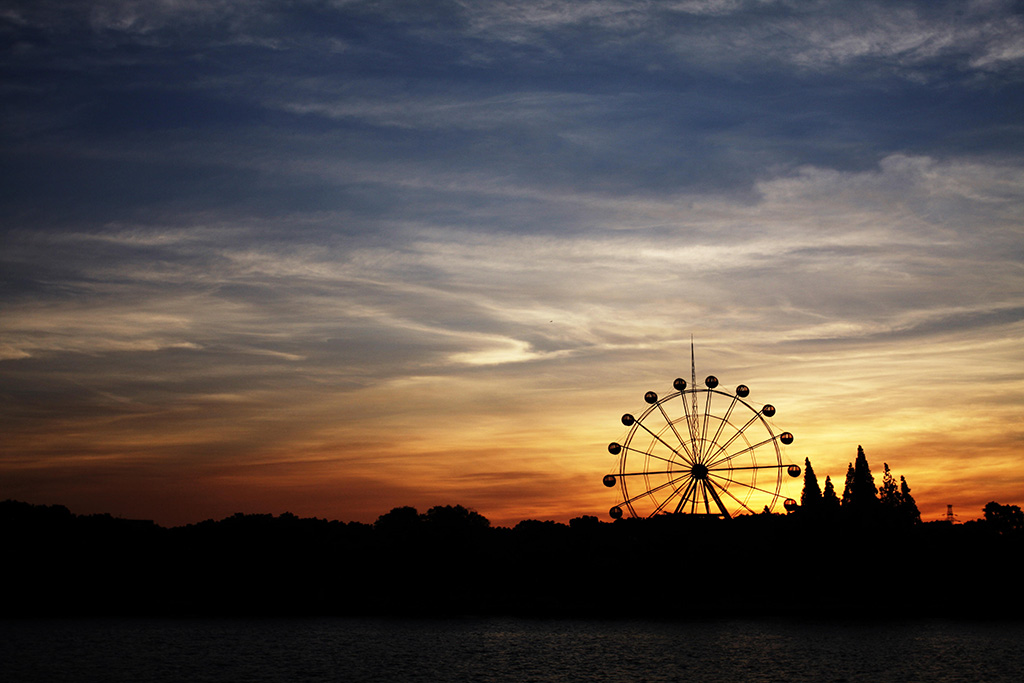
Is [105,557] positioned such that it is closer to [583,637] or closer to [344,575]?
[344,575]

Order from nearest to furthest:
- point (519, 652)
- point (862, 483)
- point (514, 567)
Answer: point (519, 652) < point (514, 567) < point (862, 483)

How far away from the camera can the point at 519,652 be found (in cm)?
7519

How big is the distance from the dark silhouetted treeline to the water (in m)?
16.6

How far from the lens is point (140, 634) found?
90.6 metres

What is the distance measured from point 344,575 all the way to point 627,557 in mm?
38363

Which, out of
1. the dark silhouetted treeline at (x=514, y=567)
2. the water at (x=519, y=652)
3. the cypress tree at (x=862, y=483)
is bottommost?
the water at (x=519, y=652)

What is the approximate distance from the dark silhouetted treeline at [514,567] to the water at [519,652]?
54.4 ft

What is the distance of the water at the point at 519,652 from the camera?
205ft

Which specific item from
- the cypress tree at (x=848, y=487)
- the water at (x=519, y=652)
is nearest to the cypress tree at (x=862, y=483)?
the cypress tree at (x=848, y=487)

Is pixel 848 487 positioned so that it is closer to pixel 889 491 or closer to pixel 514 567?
pixel 889 491

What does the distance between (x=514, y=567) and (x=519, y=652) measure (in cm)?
4918

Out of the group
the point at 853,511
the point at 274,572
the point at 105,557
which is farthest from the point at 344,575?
the point at 853,511

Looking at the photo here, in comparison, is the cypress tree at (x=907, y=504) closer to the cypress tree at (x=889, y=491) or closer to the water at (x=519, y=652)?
the cypress tree at (x=889, y=491)

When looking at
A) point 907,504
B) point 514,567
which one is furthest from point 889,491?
point 514,567
